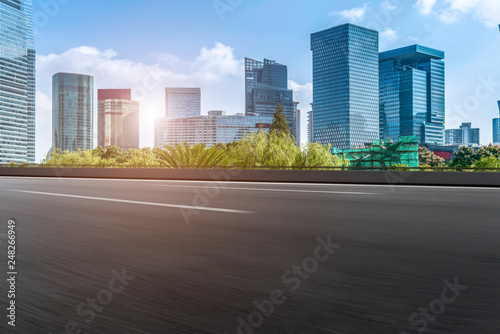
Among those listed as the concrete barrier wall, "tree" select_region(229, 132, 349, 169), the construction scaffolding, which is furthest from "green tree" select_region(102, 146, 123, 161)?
the concrete barrier wall

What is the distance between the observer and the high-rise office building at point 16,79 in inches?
2970

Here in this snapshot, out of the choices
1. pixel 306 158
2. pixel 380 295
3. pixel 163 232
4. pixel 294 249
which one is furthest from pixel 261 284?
pixel 306 158

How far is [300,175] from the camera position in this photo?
75.5ft

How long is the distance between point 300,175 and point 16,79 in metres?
85.0

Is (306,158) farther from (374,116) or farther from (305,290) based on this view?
(374,116)

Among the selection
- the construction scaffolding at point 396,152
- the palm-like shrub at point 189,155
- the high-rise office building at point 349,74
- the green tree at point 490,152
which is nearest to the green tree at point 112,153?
A: the construction scaffolding at point 396,152

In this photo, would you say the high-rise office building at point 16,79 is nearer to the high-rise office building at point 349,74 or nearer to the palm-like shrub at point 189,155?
the palm-like shrub at point 189,155

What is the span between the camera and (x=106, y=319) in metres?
2.33

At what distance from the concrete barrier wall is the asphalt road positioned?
45.3 feet

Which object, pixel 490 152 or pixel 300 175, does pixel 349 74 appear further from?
pixel 300 175

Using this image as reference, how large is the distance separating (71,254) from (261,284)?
2045mm

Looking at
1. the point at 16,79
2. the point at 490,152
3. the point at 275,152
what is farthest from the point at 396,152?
the point at 16,79

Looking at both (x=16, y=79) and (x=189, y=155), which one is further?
(x=16, y=79)

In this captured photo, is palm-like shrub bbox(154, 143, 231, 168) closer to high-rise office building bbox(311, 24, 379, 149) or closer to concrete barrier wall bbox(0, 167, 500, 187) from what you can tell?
concrete barrier wall bbox(0, 167, 500, 187)
